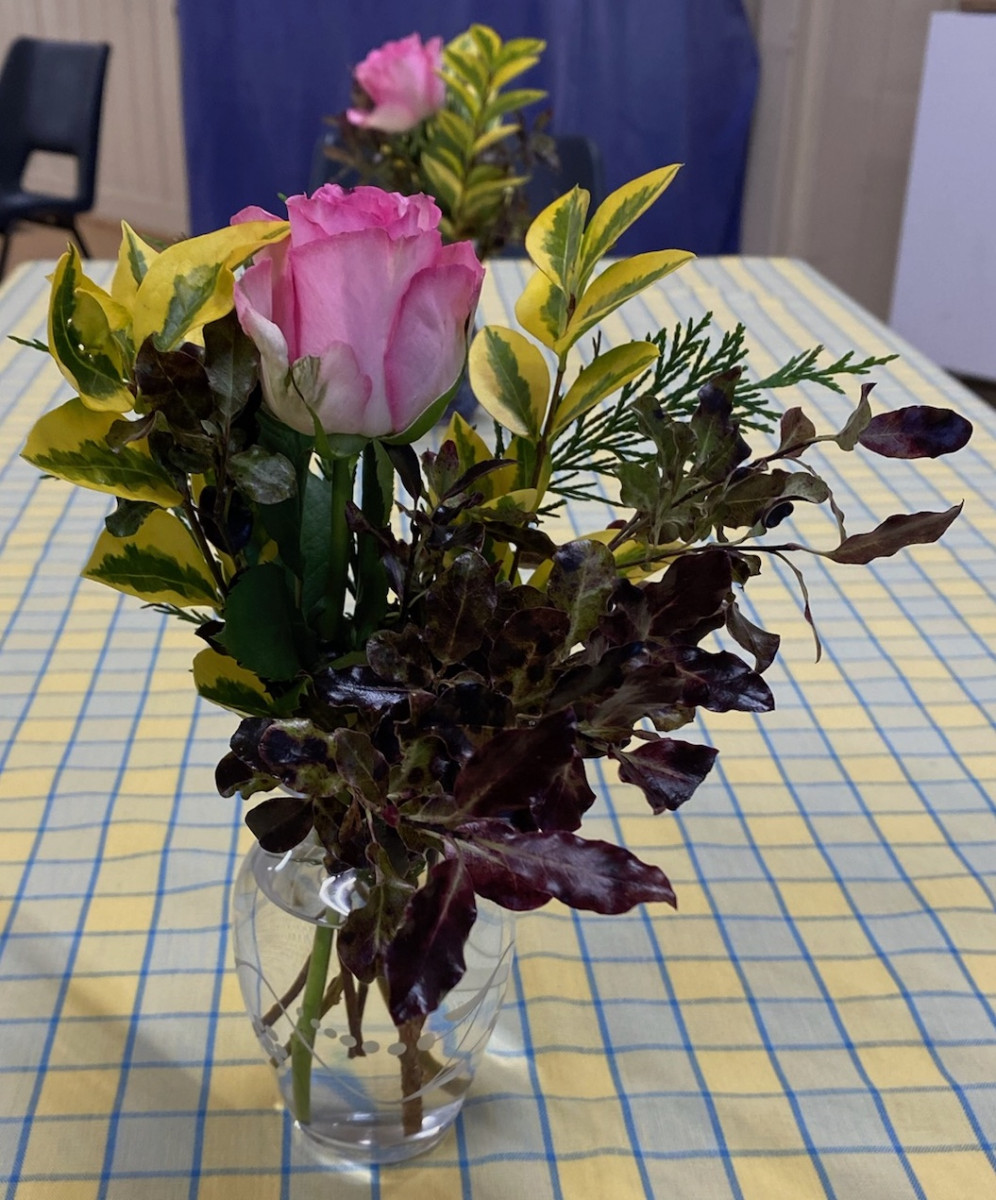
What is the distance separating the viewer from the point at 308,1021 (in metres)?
0.49

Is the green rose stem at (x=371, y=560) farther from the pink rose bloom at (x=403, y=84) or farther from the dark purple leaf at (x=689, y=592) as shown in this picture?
the pink rose bloom at (x=403, y=84)

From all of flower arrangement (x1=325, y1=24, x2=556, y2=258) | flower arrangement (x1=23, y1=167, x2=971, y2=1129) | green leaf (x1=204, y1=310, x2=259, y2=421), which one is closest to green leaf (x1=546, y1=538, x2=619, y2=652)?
flower arrangement (x1=23, y1=167, x2=971, y2=1129)

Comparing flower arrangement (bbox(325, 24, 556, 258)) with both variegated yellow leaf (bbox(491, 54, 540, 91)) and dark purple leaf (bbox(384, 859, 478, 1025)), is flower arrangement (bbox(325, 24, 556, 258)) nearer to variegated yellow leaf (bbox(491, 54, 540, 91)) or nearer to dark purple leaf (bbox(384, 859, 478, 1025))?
variegated yellow leaf (bbox(491, 54, 540, 91))

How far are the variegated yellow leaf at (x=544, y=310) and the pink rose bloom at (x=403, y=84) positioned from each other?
849 mm

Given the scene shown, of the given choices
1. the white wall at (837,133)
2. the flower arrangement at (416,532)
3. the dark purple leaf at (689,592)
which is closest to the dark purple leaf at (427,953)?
the flower arrangement at (416,532)

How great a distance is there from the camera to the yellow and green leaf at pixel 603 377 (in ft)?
1.24

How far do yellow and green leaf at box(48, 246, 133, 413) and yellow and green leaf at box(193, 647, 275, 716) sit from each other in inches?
3.9

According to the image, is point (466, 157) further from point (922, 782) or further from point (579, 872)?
point (579, 872)

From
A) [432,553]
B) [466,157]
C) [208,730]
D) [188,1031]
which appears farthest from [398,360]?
[466,157]

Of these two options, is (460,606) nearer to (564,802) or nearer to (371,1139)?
(564,802)

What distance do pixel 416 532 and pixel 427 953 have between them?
12 cm

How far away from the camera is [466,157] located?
116cm

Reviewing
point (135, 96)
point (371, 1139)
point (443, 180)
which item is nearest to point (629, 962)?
point (371, 1139)

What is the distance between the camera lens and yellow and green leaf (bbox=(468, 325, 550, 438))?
0.40 meters
